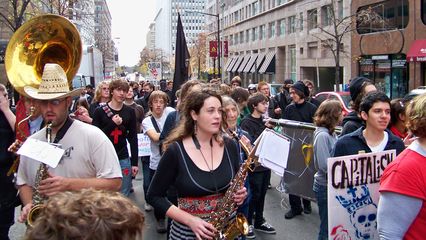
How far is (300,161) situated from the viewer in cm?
721

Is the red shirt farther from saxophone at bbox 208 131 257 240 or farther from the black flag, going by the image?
the black flag

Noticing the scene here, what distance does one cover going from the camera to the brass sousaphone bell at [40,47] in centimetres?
344

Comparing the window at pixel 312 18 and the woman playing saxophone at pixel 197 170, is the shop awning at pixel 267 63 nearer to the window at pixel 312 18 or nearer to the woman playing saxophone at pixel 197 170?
the window at pixel 312 18

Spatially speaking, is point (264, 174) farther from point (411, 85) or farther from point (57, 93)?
point (411, 85)

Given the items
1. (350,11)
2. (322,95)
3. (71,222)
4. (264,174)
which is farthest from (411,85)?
(71,222)

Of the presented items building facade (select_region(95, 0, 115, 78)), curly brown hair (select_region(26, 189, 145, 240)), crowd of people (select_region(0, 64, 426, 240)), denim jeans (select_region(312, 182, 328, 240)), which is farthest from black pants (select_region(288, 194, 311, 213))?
building facade (select_region(95, 0, 115, 78))

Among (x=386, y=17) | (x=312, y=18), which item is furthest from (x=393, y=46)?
(x=312, y=18)

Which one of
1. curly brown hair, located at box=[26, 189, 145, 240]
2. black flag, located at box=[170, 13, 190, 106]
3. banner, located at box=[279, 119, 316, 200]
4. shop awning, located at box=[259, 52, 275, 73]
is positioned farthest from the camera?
shop awning, located at box=[259, 52, 275, 73]

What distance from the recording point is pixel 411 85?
94.6ft

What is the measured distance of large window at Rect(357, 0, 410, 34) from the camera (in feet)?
97.4

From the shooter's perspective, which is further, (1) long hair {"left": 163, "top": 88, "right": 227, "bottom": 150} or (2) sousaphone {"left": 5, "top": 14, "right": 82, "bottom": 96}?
(1) long hair {"left": 163, "top": 88, "right": 227, "bottom": 150}

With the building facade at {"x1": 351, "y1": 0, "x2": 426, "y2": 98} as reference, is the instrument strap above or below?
below

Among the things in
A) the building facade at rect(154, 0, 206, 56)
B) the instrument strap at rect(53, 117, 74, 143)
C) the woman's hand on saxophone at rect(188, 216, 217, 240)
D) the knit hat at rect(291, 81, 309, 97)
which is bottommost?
the woman's hand on saxophone at rect(188, 216, 217, 240)

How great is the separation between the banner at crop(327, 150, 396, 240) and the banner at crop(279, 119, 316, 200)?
315cm
